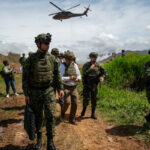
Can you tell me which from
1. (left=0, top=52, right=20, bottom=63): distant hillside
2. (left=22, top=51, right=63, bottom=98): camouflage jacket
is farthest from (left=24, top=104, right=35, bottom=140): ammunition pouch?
(left=0, top=52, right=20, bottom=63): distant hillside

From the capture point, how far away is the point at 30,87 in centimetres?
369

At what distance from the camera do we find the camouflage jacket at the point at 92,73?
5.79 metres

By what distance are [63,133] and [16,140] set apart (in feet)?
3.75

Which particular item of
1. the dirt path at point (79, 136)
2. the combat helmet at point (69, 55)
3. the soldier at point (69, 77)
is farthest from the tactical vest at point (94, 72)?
the dirt path at point (79, 136)

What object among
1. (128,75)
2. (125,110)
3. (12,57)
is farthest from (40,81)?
(12,57)

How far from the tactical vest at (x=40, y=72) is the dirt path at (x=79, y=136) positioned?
4.57ft

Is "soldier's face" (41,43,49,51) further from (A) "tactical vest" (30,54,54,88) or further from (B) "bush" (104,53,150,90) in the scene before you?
(B) "bush" (104,53,150,90)

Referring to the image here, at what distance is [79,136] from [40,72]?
206 cm

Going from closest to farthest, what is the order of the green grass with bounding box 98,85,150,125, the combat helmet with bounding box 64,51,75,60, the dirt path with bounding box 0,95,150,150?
the dirt path with bounding box 0,95,150,150
the combat helmet with bounding box 64,51,75,60
the green grass with bounding box 98,85,150,125

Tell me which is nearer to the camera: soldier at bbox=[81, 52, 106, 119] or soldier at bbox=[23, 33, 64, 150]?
soldier at bbox=[23, 33, 64, 150]

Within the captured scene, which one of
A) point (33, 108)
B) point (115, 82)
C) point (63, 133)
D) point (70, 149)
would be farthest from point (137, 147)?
point (115, 82)

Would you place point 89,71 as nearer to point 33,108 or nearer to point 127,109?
point 127,109

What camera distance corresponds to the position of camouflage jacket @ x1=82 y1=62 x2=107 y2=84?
579 centimetres

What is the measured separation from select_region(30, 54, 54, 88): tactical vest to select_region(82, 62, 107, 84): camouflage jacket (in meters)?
2.34
